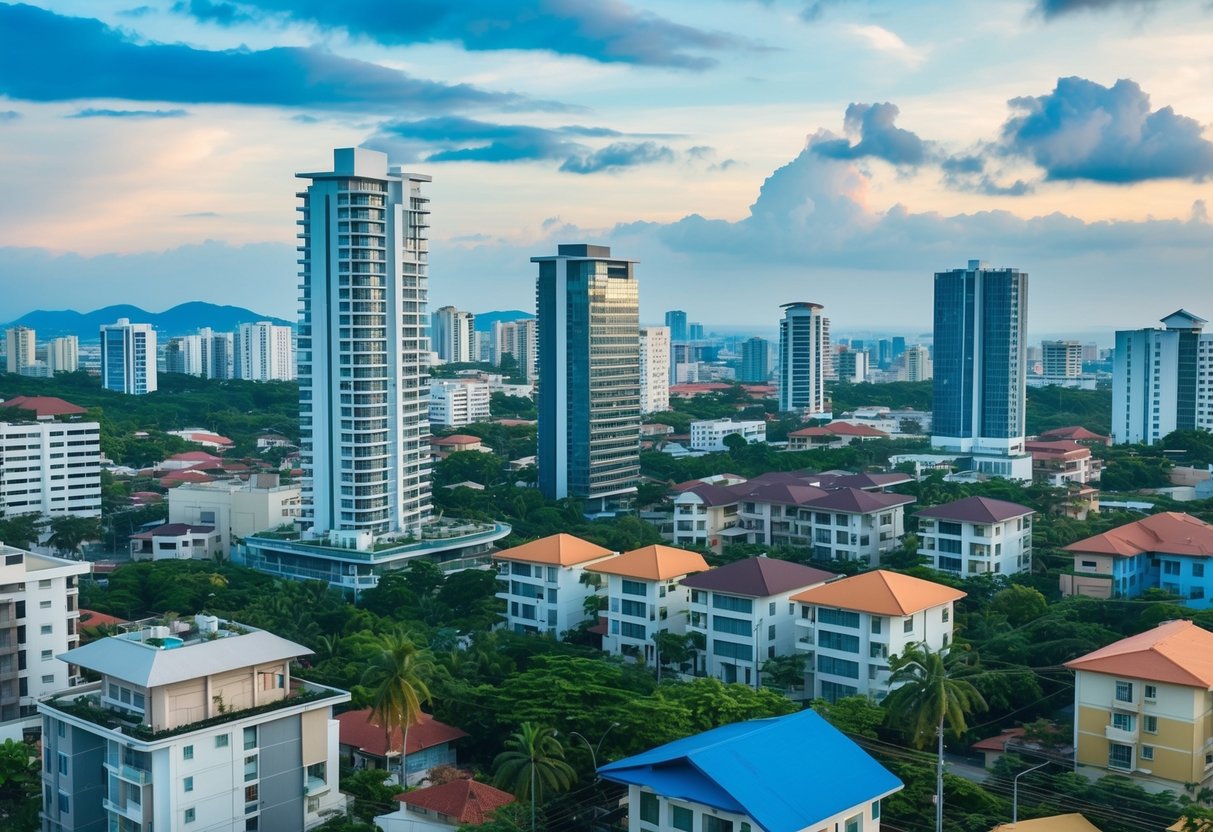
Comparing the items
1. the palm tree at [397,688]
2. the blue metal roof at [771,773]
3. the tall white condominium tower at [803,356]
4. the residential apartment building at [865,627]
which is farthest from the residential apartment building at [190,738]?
the tall white condominium tower at [803,356]

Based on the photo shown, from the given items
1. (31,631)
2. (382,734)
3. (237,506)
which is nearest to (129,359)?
(237,506)

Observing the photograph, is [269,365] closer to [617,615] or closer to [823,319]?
[823,319]

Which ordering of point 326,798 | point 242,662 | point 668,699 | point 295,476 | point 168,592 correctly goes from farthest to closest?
point 295,476, point 168,592, point 668,699, point 326,798, point 242,662

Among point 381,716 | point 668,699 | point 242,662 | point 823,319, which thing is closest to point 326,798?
point 381,716

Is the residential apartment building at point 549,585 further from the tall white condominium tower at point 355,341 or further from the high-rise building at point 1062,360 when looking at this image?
the high-rise building at point 1062,360

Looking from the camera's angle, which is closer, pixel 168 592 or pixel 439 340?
pixel 168 592

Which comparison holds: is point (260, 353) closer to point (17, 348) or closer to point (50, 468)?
point (17, 348)

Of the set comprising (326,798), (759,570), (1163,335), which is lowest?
(326,798)
